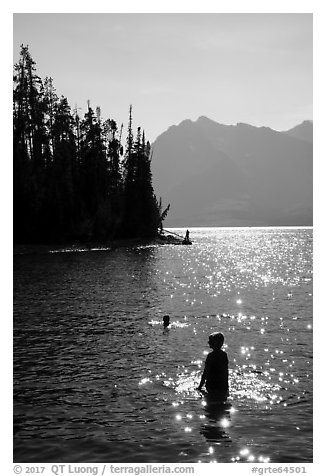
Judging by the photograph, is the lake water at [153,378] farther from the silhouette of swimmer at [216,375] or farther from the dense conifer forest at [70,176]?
the dense conifer forest at [70,176]

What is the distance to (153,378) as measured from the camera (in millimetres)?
19672

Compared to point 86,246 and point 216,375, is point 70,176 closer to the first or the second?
point 86,246

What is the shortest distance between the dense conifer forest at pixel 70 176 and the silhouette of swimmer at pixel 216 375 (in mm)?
69220

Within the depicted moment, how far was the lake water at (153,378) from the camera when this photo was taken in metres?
13.3

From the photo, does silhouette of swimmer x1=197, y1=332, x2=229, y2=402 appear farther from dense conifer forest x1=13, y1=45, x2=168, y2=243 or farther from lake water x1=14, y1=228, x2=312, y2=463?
dense conifer forest x1=13, y1=45, x2=168, y2=243

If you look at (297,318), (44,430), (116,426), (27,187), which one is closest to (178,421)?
(116,426)

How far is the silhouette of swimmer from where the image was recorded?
54.9 ft

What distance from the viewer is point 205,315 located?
36.6 m

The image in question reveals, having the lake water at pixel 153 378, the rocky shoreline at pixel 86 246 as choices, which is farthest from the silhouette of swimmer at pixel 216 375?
the rocky shoreline at pixel 86 246

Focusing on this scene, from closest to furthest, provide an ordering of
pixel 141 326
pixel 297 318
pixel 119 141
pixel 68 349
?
pixel 68 349 < pixel 141 326 < pixel 297 318 < pixel 119 141

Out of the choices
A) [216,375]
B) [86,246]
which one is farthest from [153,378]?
[86,246]

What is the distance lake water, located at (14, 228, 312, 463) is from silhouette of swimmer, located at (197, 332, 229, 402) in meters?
0.51
